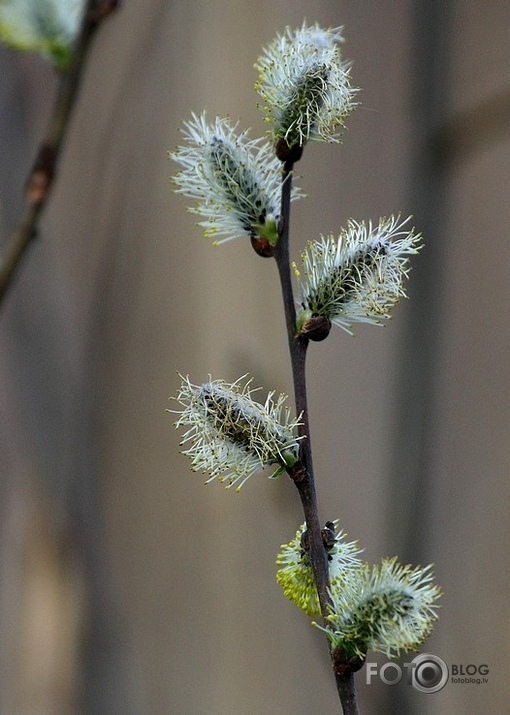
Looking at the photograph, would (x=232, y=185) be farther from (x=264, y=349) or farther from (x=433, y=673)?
(x=264, y=349)

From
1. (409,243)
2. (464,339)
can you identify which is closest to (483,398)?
(464,339)

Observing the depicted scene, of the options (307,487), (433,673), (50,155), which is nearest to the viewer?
(307,487)

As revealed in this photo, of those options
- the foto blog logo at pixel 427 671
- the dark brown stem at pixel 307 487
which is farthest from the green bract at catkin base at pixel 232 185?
the foto blog logo at pixel 427 671

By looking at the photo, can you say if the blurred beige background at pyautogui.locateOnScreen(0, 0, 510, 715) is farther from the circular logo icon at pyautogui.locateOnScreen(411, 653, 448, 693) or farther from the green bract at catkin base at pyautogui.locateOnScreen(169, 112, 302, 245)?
the green bract at catkin base at pyautogui.locateOnScreen(169, 112, 302, 245)

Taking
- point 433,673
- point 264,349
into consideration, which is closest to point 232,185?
point 433,673

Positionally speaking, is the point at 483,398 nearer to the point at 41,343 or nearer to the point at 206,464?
the point at 41,343

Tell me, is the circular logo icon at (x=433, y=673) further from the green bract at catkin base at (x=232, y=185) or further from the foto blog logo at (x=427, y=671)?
the green bract at catkin base at (x=232, y=185)
